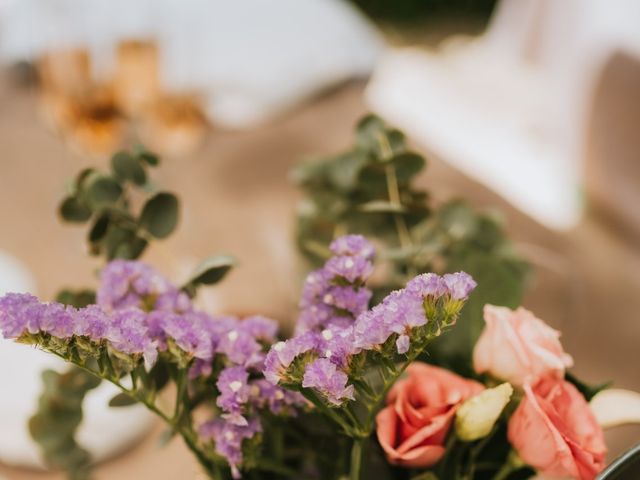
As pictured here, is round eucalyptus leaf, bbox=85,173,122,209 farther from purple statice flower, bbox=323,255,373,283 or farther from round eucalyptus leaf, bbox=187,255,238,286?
purple statice flower, bbox=323,255,373,283

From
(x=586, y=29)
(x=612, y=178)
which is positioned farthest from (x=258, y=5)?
(x=612, y=178)

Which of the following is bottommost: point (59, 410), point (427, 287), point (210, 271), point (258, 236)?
point (258, 236)

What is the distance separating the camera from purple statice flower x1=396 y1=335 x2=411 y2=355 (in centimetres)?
31

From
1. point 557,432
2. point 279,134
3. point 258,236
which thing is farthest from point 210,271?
point 279,134

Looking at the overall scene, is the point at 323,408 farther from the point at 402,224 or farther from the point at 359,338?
the point at 402,224

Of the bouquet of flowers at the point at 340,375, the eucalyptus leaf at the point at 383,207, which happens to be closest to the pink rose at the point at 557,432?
the bouquet of flowers at the point at 340,375

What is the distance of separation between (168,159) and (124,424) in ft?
1.89

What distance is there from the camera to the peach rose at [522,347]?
393mm

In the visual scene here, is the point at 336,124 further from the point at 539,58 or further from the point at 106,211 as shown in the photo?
the point at 106,211

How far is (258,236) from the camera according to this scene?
103 cm

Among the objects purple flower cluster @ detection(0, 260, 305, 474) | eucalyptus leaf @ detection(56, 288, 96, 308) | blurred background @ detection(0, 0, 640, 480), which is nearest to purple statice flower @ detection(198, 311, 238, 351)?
purple flower cluster @ detection(0, 260, 305, 474)

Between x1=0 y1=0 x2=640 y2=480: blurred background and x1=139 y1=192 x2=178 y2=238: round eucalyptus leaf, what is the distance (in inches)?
7.3

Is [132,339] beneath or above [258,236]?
above

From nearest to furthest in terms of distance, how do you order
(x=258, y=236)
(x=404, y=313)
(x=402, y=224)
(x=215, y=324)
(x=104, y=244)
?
(x=404, y=313) < (x=215, y=324) < (x=104, y=244) < (x=402, y=224) < (x=258, y=236)
